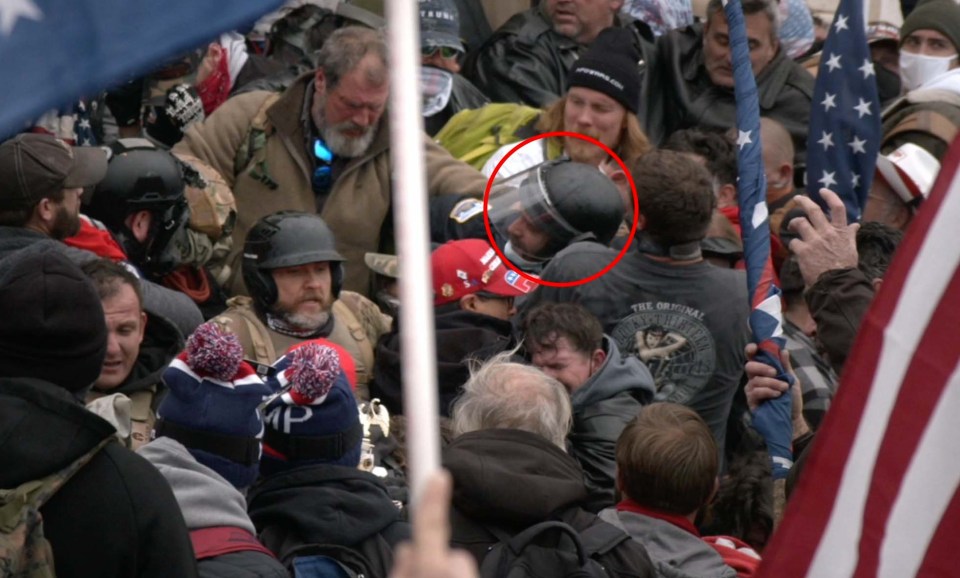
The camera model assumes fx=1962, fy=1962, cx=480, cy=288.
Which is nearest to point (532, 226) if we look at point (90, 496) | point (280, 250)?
point (280, 250)

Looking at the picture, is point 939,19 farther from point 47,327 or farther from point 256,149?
point 47,327

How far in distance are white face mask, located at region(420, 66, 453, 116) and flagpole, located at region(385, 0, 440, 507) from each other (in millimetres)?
6497

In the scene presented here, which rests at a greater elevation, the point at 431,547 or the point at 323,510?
the point at 431,547

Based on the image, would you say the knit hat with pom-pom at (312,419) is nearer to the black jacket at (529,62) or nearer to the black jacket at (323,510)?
the black jacket at (323,510)

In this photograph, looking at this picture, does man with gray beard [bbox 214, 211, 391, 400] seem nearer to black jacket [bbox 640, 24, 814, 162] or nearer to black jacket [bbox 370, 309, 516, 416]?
black jacket [bbox 370, 309, 516, 416]

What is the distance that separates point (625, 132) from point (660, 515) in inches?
128

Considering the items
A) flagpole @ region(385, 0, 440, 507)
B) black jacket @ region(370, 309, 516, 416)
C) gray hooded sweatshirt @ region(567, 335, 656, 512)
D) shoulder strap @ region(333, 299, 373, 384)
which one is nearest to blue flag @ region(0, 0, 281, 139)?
flagpole @ region(385, 0, 440, 507)

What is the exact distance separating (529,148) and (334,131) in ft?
2.59

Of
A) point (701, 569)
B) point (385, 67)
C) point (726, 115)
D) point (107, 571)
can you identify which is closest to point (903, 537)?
point (107, 571)

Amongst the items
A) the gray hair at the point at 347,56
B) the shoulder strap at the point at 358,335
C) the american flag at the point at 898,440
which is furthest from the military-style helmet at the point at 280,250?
the american flag at the point at 898,440

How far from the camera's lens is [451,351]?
630cm

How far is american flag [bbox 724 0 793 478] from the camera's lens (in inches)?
218

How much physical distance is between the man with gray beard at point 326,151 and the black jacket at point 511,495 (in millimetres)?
2847

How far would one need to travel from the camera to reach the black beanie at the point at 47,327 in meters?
3.98
